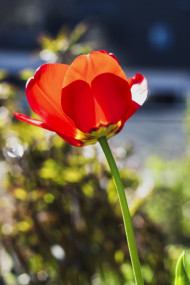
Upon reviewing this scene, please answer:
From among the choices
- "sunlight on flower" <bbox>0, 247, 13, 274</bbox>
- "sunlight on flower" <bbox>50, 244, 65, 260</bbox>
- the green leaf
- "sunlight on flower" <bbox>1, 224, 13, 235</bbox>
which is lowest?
the green leaf

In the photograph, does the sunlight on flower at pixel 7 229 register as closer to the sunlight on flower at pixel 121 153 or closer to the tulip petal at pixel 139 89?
the sunlight on flower at pixel 121 153

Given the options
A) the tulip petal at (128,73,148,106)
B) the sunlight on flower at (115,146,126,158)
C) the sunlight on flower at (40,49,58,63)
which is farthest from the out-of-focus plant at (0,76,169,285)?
the tulip petal at (128,73,148,106)

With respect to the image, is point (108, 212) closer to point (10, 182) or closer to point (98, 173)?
point (98, 173)

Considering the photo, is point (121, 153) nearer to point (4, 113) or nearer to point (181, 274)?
point (4, 113)

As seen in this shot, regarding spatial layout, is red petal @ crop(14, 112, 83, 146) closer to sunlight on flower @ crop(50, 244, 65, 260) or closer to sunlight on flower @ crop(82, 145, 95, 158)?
sunlight on flower @ crop(82, 145, 95, 158)

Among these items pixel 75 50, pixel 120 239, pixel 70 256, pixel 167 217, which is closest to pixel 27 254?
pixel 70 256

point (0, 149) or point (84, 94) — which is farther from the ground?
point (0, 149)

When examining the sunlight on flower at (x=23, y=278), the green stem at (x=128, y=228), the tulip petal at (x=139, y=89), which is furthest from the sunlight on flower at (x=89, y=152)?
the green stem at (x=128, y=228)

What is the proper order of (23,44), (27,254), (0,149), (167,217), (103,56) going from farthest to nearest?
(23,44) < (167,217) < (27,254) < (0,149) < (103,56)

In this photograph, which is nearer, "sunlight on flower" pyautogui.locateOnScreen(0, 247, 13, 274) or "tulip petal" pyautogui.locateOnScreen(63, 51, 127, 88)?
"tulip petal" pyautogui.locateOnScreen(63, 51, 127, 88)
